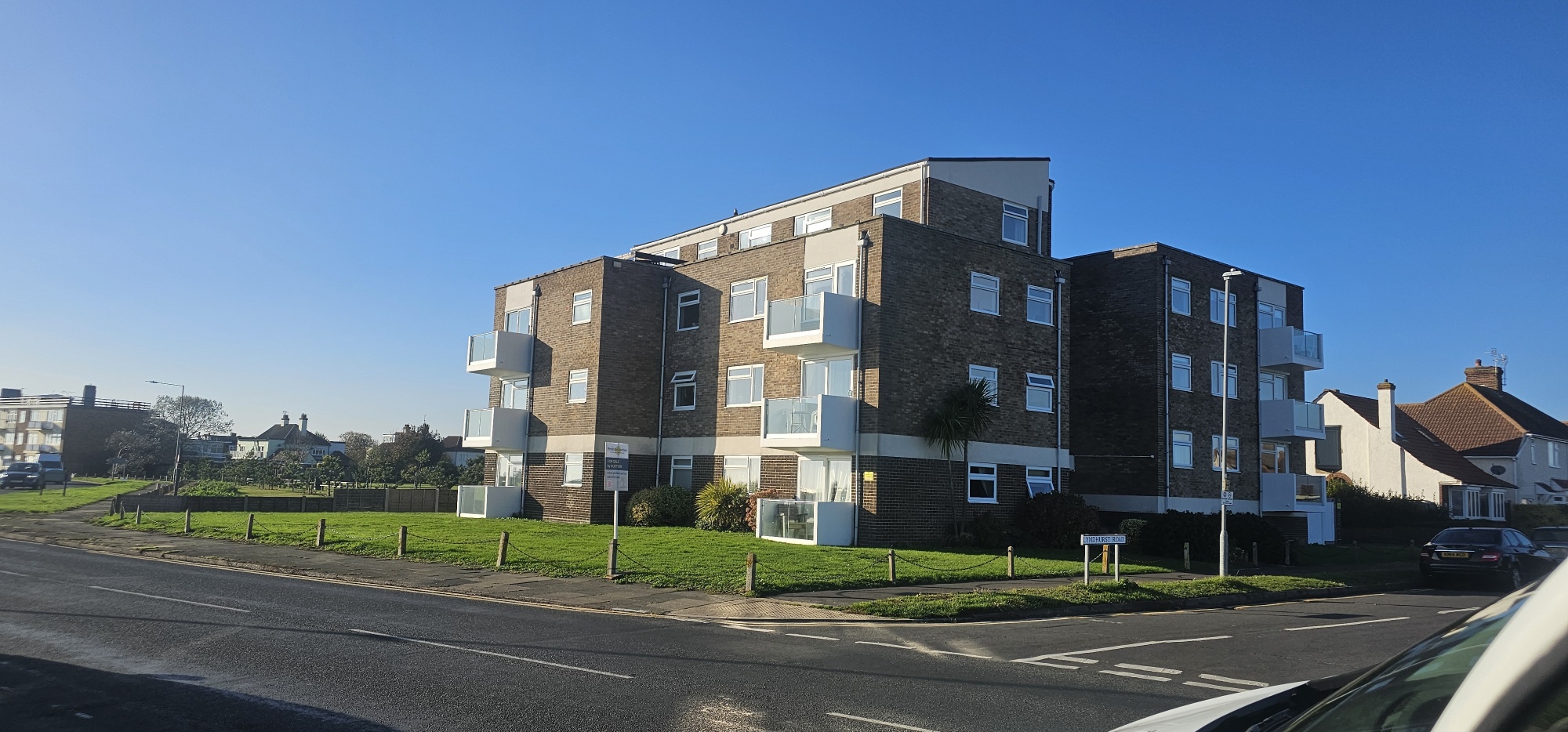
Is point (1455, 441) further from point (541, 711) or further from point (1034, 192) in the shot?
point (541, 711)

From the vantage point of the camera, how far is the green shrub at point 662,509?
3362cm

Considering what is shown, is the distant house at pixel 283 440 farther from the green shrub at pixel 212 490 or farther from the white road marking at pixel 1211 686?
the white road marking at pixel 1211 686

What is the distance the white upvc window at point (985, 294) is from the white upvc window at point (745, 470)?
8.56 m

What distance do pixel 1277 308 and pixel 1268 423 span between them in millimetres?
5127

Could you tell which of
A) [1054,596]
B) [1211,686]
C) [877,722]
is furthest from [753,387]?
[877,722]

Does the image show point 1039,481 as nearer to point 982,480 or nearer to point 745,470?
point 982,480

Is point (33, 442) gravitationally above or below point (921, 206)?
below

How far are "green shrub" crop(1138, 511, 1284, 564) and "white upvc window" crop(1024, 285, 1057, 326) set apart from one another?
728 cm

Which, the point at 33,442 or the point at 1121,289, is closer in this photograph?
the point at 1121,289

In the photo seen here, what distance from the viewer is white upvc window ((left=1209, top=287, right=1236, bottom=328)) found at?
3722cm

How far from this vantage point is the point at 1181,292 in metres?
36.1

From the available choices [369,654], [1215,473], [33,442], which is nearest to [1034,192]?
[1215,473]

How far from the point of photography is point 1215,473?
3631 cm

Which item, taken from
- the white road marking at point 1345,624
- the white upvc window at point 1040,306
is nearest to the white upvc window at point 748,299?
the white upvc window at point 1040,306
